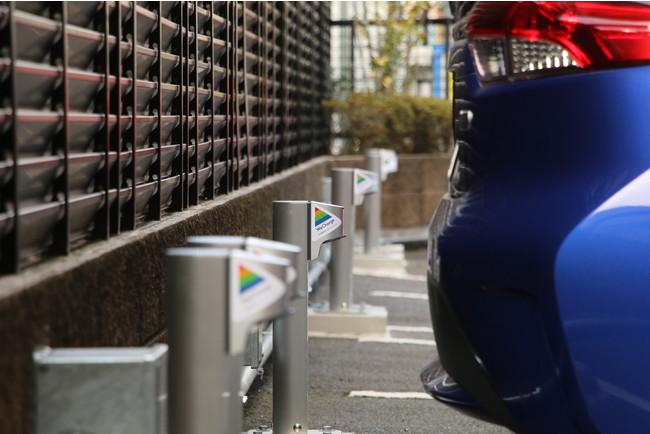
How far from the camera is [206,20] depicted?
572cm

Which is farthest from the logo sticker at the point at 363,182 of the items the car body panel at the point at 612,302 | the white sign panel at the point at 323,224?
the car body panel at the point at 612,302

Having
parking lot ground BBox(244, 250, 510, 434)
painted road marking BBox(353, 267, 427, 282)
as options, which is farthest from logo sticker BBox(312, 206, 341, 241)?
painted road marking BBox(353, 267, 427, 282)

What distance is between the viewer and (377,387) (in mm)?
5879

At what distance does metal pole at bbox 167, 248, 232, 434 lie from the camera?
2486 millimetres

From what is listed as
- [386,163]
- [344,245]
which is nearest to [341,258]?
[344,245]

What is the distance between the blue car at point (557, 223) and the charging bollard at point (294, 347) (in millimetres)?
1078

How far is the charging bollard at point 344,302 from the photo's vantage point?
24.1 ft

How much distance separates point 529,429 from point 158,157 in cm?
192

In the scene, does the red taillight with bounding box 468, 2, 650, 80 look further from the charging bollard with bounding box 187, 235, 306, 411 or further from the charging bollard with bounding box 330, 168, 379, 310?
the charging bollard with bounding box 330, 168, 379, 310

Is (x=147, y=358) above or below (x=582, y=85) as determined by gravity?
below

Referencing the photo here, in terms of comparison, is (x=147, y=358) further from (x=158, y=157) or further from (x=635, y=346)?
(x=158, y=157)

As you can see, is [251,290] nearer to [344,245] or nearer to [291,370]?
[291,370]

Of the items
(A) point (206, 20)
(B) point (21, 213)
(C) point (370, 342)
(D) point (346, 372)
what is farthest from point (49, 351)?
(C) point (370, 342)

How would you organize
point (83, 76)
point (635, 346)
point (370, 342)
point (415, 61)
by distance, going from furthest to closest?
point (415, 61) < point (370, 342) < point (83, 76) < point (635, 346)
